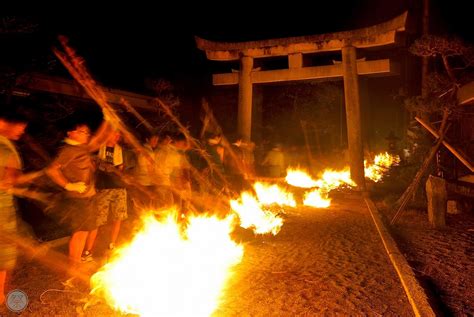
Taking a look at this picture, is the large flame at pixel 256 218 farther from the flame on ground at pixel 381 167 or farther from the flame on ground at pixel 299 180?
the flame on ground at pixel 381 167

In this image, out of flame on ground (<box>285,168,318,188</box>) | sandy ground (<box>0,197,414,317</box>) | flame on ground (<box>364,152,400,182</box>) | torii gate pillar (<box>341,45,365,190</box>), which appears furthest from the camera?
flame on ground (<box>364,152,400,182</box>)

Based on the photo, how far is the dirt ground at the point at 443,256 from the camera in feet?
13.9

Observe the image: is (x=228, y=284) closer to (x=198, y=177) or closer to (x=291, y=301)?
(x=291, y=301)

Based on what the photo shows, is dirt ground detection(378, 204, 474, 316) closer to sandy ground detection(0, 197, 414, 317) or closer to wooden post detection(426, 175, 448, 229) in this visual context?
wooden post detection(426, 175, 448, 229)

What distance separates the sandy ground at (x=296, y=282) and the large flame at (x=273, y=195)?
3.67 m

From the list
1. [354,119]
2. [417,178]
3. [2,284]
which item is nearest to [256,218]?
[417,178]

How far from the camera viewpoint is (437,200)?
7.50 m

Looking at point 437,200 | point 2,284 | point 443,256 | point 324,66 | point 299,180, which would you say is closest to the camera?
point 2,284

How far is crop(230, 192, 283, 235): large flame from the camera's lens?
7307mm

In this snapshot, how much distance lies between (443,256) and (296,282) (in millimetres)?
2884

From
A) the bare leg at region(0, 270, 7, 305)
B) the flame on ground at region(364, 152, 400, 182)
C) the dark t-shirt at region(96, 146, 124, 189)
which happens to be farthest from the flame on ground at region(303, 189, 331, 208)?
the bare leg at region(0, 270, 7, 305)

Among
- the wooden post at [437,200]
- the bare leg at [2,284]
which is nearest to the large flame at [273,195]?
the wooden post at [437,200]

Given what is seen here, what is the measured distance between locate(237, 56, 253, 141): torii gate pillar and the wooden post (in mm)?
7674

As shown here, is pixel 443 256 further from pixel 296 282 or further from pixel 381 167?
pixel 381 167
